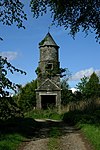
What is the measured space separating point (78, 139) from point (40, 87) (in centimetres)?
3646

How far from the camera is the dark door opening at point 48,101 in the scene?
54.8 metres

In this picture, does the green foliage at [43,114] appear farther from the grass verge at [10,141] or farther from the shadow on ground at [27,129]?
the grass verge at [10,141]

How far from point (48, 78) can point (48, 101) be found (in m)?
4.26

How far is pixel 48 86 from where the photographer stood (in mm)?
53750

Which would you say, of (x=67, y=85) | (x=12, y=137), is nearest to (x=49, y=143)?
(x=12, y=137)

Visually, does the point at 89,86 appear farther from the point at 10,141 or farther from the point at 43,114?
the point at 10,141

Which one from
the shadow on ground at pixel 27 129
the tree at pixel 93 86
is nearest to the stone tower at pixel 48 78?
the tree at pixel 93 86

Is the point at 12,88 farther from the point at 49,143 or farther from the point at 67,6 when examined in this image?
the point at 67,6

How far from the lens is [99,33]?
24156 millimetres

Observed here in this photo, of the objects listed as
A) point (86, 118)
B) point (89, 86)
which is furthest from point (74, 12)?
point (89, 86)

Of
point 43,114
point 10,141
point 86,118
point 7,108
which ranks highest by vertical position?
point 43,114

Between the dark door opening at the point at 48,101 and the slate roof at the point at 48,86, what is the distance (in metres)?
1.67

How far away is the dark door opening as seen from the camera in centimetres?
5482

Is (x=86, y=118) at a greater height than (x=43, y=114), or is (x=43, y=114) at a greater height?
(x=43, y=114)
